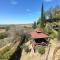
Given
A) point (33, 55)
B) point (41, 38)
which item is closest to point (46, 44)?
point (41, 38)

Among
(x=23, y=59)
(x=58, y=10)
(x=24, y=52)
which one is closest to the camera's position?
(x=23, y=59)

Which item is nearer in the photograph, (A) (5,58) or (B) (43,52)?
(A) (5,58)

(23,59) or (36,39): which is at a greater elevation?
(36,39)

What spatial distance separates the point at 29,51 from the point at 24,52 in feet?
2.95

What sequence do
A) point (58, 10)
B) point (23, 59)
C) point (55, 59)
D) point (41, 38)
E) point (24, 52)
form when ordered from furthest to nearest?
point (58, 10), point (41, 38), point (24, 52), point (23, 59), point (55, 59)

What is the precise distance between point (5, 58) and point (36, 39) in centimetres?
966

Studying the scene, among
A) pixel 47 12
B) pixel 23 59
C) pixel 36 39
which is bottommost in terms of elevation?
pixel 23 59

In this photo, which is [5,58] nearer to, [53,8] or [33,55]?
[33,55]

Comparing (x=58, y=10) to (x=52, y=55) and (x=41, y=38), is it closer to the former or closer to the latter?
(x=41, y=38)

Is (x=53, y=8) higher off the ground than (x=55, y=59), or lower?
higher

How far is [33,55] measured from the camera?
2292cm

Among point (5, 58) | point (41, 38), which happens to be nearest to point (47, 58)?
point (5, 58)

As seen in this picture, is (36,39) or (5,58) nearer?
(5,58)

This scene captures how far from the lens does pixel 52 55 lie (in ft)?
66.2
